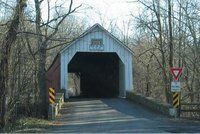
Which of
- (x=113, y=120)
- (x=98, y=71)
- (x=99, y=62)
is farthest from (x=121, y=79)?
(x=113, y=120)

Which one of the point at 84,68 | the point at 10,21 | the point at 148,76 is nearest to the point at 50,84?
the point at 84,68

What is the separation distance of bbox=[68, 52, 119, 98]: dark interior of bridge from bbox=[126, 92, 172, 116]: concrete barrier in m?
6.87

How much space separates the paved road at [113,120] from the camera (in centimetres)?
1617

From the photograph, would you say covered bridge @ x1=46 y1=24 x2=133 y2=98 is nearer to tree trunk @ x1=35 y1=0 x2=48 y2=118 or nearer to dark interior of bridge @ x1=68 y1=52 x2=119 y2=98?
dark interior of bridge @ x1=68 y1=52 x2=119 y2=98

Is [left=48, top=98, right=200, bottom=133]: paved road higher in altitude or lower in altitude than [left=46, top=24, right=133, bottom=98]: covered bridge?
lower

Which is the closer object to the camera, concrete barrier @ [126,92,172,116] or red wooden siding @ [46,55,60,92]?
concrete barrier @ [126,92,172,116]

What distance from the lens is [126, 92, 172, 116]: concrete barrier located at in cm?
2248

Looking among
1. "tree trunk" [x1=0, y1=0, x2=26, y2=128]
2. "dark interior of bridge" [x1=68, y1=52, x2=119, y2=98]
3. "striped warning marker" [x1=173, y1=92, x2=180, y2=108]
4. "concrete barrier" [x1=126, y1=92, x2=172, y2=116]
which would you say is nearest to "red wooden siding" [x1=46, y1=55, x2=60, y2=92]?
"dark interior of bridge" [x1=68, y1=52, x2=119, y2=98]

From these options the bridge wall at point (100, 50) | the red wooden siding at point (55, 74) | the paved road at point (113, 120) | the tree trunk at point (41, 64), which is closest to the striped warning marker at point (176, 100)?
the paved road at point (113, 120)

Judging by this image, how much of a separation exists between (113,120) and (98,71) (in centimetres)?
2249

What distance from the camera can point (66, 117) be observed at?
22.1 metres

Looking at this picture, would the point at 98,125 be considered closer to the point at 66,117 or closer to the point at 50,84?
the point at 66,117

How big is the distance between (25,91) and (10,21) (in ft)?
18.3

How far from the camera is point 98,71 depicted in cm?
4206
